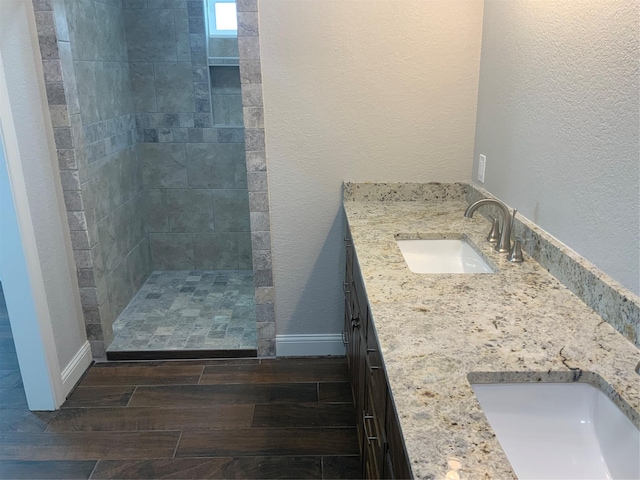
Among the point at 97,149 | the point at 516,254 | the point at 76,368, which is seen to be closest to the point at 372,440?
the point at 516,254

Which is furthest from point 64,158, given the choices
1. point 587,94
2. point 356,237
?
point 587,94

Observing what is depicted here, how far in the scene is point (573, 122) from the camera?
1.51 m

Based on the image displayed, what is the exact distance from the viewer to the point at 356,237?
6.54 ft

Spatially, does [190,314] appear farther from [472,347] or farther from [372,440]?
[472,347]

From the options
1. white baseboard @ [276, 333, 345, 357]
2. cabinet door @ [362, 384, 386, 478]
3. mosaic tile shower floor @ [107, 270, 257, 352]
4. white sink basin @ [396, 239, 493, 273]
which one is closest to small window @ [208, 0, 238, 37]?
mosaic tile shower floor @ [107, 270, 257, 352]

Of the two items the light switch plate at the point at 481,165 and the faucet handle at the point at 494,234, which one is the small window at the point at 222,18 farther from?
the faucet handle at the point at 494,234

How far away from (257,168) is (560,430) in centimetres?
181

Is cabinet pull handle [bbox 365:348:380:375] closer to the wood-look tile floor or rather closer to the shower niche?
the wood-look tile floor

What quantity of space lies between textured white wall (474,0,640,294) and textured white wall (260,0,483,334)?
28cm

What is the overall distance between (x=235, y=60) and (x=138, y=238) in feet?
4.84

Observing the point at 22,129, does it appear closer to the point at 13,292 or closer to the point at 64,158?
the point at 64,158

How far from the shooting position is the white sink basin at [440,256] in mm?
1900

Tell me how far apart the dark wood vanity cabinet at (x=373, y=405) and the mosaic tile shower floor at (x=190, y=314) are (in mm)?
1106

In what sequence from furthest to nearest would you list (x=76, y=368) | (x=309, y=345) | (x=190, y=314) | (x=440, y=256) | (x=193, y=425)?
1. (x=190, y=314)
2. (x=309, y=345)
3. (x=76, y=368)
4. (x=193, y=425)
5. (x=440, y=256)
